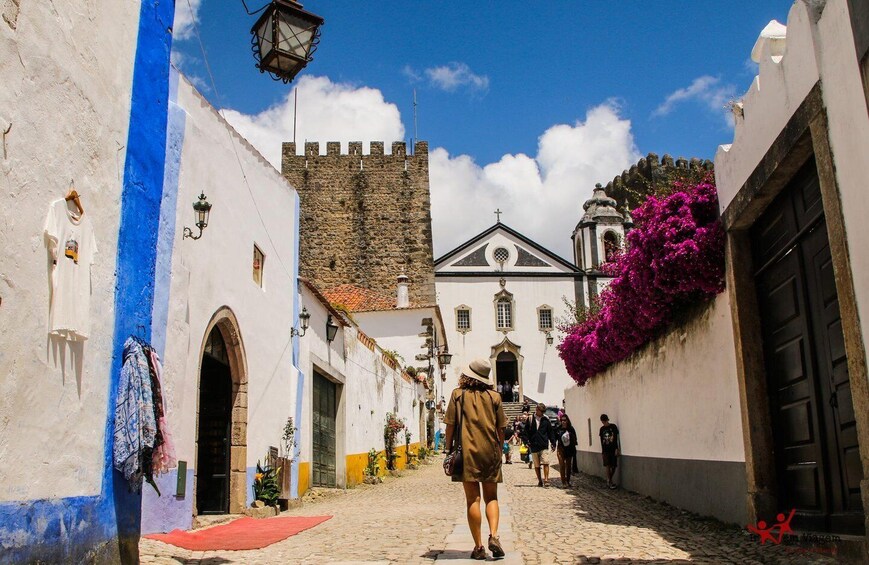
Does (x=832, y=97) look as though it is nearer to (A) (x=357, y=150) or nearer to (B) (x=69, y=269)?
(B) (x=69, y=269)

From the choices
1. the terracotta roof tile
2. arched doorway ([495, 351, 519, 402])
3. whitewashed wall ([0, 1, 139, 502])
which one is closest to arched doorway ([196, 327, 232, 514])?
whitewashed wall ([0, 1, 139, 502])

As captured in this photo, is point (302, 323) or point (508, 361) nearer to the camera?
point (302, 323)

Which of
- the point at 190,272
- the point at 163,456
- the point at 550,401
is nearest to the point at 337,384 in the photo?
the point at 190,272

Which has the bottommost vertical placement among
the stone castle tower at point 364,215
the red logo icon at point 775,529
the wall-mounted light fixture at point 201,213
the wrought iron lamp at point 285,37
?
the red logo icon at point 775,529

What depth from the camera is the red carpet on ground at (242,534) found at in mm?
6410

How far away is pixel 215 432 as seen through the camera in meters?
9.34

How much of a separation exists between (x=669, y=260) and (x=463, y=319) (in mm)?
33597

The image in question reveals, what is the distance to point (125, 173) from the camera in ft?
17.5

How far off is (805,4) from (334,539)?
5648 millimetres

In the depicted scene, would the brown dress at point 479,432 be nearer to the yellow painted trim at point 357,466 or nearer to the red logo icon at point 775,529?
the red logo icon at point 775,529

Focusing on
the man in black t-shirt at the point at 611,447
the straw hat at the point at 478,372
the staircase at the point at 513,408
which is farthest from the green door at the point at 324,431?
the staircase at the point at 513,408

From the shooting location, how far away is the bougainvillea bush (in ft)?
22.2

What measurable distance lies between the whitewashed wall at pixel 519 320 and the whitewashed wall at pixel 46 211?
35.2 metres

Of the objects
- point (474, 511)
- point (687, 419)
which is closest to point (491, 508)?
point (474, 511)
